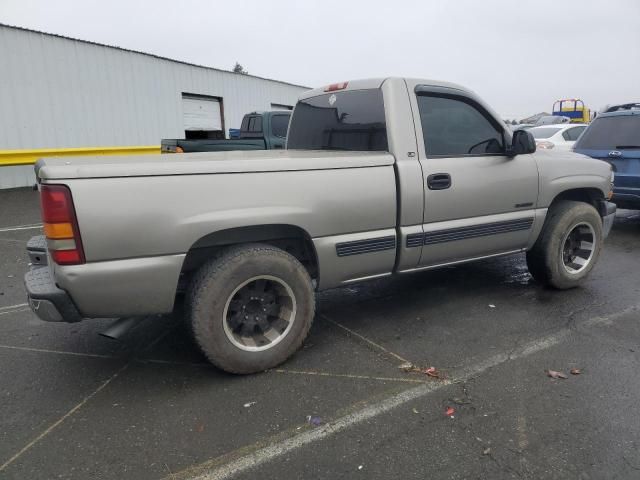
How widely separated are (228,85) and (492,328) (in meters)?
15.8

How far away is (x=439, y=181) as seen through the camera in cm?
360

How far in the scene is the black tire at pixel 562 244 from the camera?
441cm

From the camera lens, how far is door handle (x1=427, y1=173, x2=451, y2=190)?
11.7 ft

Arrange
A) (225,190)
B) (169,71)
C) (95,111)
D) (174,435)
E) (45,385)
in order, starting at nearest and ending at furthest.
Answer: (174,435) → (225,190) → (45,385) → (95,111) → (169,71)

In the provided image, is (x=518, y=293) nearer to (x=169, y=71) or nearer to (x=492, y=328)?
(x=492, y=328)

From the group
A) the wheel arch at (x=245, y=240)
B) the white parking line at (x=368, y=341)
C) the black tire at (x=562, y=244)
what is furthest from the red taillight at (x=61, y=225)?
the black tire at (x=562, y=244)

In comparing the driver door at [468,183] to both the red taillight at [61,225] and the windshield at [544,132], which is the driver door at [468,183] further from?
the windshield at [544,132]

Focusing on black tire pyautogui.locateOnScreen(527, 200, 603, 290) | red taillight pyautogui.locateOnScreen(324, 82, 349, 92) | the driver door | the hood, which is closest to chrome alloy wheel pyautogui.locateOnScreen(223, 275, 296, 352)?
the hood

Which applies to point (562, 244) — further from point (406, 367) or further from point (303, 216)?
point (303, 216)

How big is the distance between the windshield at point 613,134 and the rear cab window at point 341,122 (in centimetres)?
510

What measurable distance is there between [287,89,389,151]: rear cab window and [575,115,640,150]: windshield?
510 cm

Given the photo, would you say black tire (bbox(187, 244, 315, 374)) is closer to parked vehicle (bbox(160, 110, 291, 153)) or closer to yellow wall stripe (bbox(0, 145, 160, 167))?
parked vehicle (bbox(160, 110, 291, 153))

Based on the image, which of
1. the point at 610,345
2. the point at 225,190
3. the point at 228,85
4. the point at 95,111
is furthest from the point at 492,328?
the point at 228,85

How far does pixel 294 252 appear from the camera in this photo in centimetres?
346
